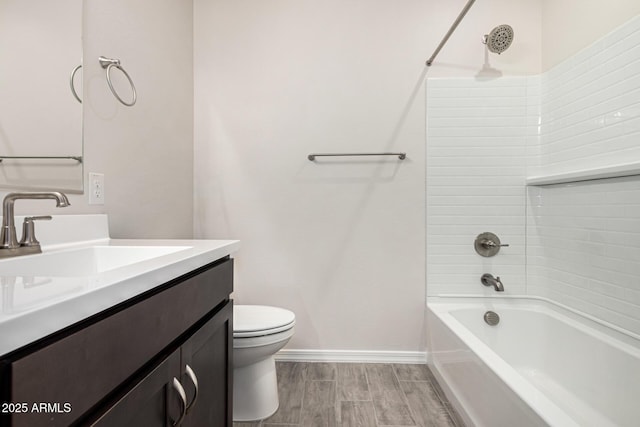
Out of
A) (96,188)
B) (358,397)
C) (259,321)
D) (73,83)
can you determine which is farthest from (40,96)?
(358,397)

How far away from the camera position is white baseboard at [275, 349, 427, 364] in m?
2.03

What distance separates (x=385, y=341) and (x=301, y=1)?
7.20 ft

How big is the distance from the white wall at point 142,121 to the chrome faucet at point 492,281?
72.4 inches

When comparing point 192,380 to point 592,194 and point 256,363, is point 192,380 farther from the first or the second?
point 592,194

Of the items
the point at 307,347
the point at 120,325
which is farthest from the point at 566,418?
the point at 307,347

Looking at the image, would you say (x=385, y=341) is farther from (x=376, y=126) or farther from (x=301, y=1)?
(x=301, y=1)

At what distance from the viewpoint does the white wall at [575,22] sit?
1.50 meters

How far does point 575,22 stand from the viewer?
174 cm

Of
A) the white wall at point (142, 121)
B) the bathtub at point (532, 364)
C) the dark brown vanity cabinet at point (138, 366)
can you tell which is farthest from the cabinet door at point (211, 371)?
the bathtub at point (532, 364)

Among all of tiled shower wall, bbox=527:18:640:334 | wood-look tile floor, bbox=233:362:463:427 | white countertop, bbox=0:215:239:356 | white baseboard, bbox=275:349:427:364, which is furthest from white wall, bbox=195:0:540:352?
white countertop, bbox=0:215:239:356

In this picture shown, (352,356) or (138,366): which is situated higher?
(138,366)

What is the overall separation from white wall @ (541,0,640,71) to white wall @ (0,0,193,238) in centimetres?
217

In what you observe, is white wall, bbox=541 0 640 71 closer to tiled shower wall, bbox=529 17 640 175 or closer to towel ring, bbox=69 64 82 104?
tiled shower wall, bbox=529 17 640 175

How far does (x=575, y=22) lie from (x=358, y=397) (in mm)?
2269
